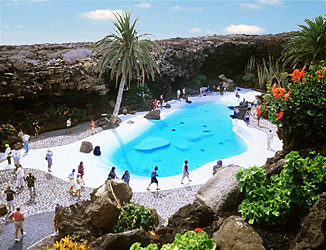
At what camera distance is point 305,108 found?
908cm

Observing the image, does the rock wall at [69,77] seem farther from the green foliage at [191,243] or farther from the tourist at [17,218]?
the green foliage at [191,243]

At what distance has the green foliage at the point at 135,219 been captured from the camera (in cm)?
937

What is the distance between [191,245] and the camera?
561 centimetres

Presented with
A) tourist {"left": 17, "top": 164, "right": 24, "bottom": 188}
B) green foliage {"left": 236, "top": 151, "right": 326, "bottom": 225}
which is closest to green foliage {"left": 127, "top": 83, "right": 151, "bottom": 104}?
tourist {"left": 17, "top": 164, "right": 24, "bottom": 188}

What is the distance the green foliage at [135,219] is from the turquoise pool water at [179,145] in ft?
23.4

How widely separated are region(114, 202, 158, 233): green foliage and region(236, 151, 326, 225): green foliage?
3707 mm

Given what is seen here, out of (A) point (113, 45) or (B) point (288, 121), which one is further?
(A) point (113, 45)

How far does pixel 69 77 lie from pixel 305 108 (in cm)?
1857

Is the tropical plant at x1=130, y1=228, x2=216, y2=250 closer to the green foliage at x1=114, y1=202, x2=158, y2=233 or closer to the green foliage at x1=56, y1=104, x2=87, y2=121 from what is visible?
the green foliage at x1=114, y1=202, x2=158, y2=233

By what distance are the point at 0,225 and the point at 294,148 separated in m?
11.8

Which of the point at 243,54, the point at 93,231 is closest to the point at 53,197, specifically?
the point at 93,231

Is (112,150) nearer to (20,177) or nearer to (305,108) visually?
(20,177)

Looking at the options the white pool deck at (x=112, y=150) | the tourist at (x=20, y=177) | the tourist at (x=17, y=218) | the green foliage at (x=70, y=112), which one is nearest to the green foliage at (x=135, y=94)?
the white pool deck at (x=112, y=150)

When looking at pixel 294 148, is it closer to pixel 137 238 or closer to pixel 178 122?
pixel 137 238
